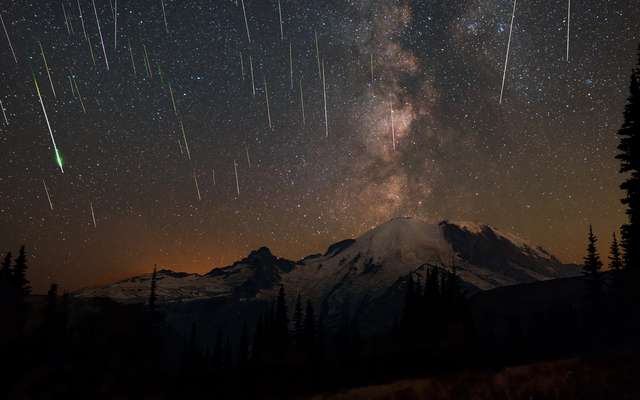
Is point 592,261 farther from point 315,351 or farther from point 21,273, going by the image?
point 21,273

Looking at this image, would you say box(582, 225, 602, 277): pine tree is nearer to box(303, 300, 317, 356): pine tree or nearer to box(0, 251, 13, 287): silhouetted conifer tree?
box(303, 300, 317, 356): pine tree

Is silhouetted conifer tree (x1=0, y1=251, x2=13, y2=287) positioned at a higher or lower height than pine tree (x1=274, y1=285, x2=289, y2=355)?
higher

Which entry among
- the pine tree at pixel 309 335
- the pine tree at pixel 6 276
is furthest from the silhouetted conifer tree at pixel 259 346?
the pine tree at pixel 6 276

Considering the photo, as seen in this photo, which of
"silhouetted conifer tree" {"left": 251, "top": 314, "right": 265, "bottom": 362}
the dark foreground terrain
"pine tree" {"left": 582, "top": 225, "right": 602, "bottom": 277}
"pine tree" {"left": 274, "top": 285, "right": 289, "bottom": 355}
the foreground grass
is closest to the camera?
the foreground grass

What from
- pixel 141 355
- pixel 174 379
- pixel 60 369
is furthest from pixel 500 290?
pixel 60 369

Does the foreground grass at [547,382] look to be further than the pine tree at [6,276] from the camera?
No

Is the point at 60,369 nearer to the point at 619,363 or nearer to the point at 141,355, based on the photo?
the point at 141,355

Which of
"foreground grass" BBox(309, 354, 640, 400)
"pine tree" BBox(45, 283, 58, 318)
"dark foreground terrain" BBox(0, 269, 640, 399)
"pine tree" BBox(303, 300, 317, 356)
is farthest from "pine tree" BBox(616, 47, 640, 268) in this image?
"pine tree" BBox(45, 283, 58, 318)

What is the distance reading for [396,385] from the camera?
9.02 metres

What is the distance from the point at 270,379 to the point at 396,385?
61083mm

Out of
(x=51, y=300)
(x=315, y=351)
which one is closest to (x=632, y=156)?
(x=315, y=351)


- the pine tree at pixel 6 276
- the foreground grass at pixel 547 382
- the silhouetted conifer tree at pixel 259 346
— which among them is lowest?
the silhouetted conifer tree at pixel 259 346

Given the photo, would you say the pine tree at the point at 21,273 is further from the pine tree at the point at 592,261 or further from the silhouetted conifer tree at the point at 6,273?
the pine tree at the point at 592,261

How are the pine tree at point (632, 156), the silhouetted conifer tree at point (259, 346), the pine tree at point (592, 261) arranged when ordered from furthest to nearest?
the silhouetted conifer tree at point (259, 346) < the pine tree at point (592, 261) < the pine tree at point (632, 156)
